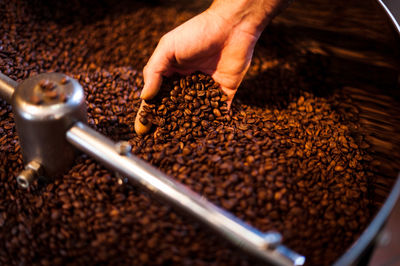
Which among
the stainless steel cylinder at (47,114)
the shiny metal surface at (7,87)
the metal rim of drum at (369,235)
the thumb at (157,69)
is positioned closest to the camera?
the metal rim of drum at (369,235)

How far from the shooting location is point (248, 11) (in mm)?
1484

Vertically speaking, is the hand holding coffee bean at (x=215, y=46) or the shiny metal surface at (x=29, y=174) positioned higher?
the hand holding coffee bean at (x=215, y=46)

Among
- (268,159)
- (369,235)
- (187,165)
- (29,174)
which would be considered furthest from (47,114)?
(369,235)

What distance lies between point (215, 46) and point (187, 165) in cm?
59

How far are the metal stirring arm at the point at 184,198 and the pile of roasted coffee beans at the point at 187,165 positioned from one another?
4.1 inches

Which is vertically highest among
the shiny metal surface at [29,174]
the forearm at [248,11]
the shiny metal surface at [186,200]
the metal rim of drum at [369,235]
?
the forearm at [248,11]

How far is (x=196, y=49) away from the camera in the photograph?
1425mm

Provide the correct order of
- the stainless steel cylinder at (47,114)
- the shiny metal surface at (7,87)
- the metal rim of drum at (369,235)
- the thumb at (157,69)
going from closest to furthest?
the metal rim of drum at (369,235)
the stainless steel cylinder at (47,114)
the shiny metal surface at (7,87)
the thumb at (157,69)

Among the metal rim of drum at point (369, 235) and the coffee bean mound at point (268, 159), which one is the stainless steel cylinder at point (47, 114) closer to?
the coffee bean mound at point (268, 159)

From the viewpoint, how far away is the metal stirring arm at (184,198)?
85 cm

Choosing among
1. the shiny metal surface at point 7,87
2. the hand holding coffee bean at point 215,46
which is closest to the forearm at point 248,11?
the hand holding coffee bean at point 215,46

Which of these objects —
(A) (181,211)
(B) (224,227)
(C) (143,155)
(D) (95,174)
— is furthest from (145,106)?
(B) (224,227)

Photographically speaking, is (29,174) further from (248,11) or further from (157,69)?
(248,11)

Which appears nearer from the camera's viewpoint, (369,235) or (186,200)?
(369,235)
